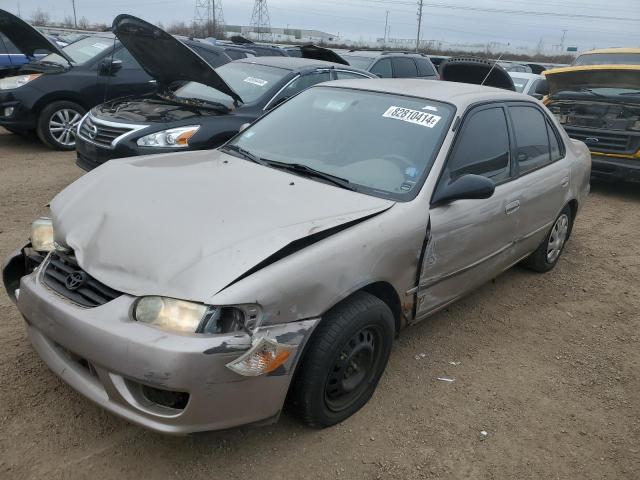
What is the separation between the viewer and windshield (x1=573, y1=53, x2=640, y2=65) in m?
7.91

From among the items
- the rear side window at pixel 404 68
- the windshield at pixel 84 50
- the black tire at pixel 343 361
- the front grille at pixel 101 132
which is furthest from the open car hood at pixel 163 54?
the rear side window at pixel 404 68

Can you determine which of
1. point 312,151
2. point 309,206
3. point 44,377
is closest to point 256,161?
point 312,151

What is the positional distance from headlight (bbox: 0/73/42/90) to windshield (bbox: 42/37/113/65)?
57cm

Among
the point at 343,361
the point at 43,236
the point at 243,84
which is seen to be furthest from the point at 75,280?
the point at 243,84

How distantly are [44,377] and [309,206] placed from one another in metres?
1.69

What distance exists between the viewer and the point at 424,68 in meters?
11.5

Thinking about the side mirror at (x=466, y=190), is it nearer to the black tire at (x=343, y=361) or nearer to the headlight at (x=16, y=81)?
the black tire at (x=343, y=361)

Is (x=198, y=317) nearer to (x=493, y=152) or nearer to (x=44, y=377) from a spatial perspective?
(x=44, y=377)

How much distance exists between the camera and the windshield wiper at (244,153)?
129 inches

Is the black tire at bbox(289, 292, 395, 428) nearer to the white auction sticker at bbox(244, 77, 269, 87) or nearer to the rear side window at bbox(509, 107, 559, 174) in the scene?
the rear side window at bbox(509, 107, 559, 174)

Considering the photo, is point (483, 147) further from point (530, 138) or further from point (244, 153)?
point (244, 153)

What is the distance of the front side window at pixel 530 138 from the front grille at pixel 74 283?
9.50 feet

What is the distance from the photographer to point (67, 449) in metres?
2.38

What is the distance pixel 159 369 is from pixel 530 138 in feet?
10.6
